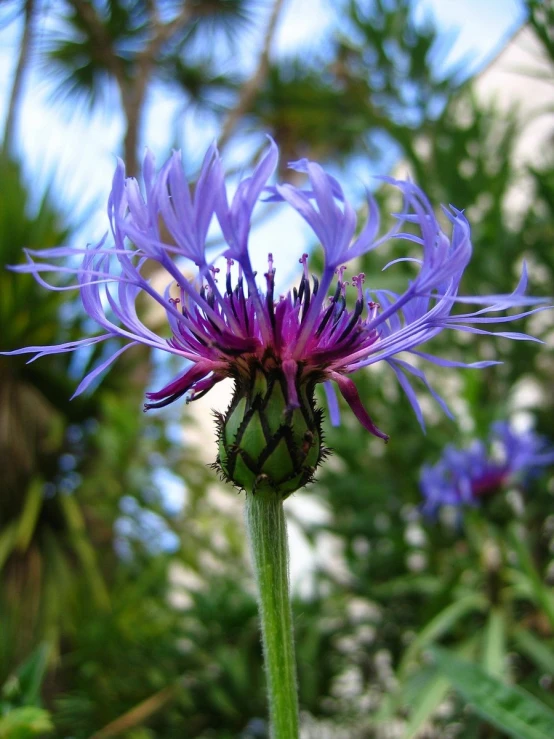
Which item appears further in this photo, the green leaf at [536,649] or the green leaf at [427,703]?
the green leaf at [536,649]

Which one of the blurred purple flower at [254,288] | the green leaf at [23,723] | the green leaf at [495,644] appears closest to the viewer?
the blurred purple flower at [254,288]

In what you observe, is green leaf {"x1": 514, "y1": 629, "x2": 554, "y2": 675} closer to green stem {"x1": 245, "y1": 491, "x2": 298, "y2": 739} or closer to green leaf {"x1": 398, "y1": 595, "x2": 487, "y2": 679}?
green leaf {"x1": 398, "y1": 595, "x2": 487, "y2": 679}

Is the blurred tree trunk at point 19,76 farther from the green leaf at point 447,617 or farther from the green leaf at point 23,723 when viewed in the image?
the green leaf at point 23,723

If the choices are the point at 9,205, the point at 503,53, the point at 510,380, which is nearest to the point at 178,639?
the point at 510,380

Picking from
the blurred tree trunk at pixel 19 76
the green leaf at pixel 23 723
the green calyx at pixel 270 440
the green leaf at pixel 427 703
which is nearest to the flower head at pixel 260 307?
the green calyx at pixel 270 440

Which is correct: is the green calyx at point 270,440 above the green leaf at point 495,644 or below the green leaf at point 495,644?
above

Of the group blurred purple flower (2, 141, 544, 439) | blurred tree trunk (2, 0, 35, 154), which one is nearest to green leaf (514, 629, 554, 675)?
blurred purple flower (2, 141, 544, 439)
